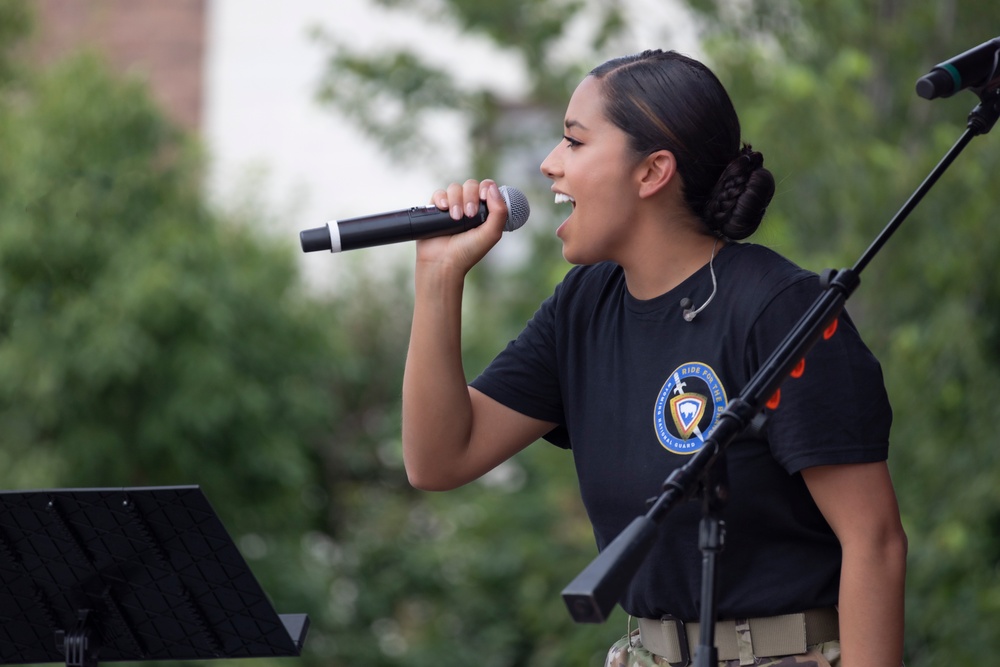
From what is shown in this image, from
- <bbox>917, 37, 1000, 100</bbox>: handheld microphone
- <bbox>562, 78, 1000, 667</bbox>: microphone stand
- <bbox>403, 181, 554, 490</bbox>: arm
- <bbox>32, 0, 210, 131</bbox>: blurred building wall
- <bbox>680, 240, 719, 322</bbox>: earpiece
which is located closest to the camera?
<bbox>562, 78, 1000, 667</bbox>: microphone stand

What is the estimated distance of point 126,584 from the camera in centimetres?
229

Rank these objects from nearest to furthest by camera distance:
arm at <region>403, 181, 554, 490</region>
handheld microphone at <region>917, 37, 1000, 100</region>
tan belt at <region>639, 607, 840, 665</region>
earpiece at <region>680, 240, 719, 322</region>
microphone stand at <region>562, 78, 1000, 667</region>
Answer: microphone stand at <region>562, 78, 1000, 667</region> < handheld microphone at <region>917, 37, 1000, 100</region> < tan belt at <region>639, 607, 840, 665</region> < earpiece at <region>680, 240, 719, 322</region> < arm at <region>403, 181, 554, 490</region>

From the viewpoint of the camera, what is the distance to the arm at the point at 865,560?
1.92m

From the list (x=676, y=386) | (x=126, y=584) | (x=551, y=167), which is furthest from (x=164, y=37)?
(x=676, y=386)

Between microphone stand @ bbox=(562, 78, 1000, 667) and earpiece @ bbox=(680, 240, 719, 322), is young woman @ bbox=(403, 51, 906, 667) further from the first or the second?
microphone stand @ bbox=(562, 78, 1000, 667)

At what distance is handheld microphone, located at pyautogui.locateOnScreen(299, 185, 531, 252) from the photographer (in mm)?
2119

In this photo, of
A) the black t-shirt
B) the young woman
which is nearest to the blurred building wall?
the young woman

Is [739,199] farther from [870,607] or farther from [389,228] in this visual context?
[870,607]

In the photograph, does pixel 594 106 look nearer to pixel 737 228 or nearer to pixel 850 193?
pixel 737 228

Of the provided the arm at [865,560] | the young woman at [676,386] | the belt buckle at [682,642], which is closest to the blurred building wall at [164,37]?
the young woman at [676,386]

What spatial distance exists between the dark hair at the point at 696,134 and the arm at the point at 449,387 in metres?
0.26

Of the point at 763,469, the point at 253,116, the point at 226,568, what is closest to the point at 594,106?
the point at 763,469

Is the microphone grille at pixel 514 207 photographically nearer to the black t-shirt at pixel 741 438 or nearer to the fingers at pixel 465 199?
the fingers at pixel 465 199

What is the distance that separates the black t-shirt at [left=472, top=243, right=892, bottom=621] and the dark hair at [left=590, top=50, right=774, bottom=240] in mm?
75
